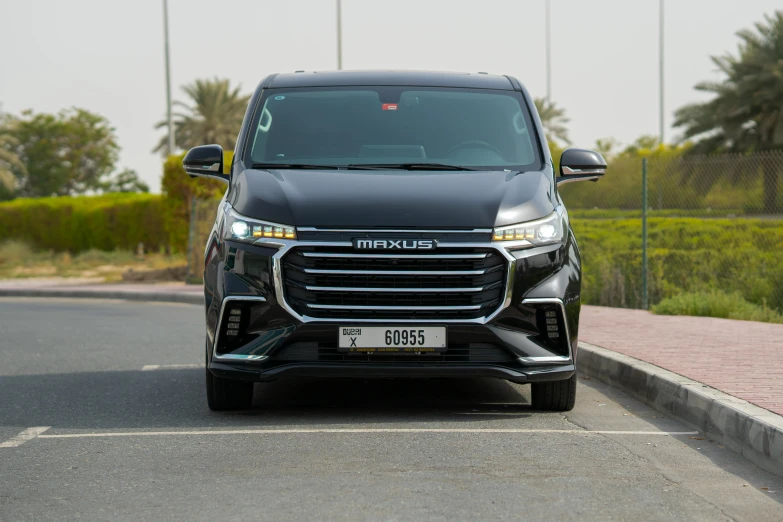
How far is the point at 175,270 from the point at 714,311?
15.3 m

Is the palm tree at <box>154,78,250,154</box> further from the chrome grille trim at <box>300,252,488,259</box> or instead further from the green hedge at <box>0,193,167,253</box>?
the chrome grille trim at <box>300,252,488,259</box>

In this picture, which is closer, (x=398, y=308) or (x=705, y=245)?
(x=398, y=308)

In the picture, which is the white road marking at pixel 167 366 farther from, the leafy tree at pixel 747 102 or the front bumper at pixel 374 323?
the leafy tree at pixel 747 102

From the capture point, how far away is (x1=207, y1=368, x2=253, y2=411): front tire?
23.3 feet

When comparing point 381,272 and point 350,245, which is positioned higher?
point 350,245

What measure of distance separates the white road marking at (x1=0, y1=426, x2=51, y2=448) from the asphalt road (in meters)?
0.04

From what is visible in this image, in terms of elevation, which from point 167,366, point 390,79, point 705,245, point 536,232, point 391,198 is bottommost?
point 167,366

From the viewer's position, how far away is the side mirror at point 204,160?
25.3 ft

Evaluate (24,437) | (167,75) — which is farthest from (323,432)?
(167,75)

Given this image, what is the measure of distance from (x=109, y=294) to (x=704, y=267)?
11175 mm

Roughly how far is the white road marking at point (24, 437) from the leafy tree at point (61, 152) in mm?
65929

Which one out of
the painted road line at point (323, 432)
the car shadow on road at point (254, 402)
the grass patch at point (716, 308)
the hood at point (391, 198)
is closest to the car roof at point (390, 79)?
the hood at point (391, 198)

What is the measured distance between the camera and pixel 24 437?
21.3ft

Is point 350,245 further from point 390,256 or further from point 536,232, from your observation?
point 536,232
